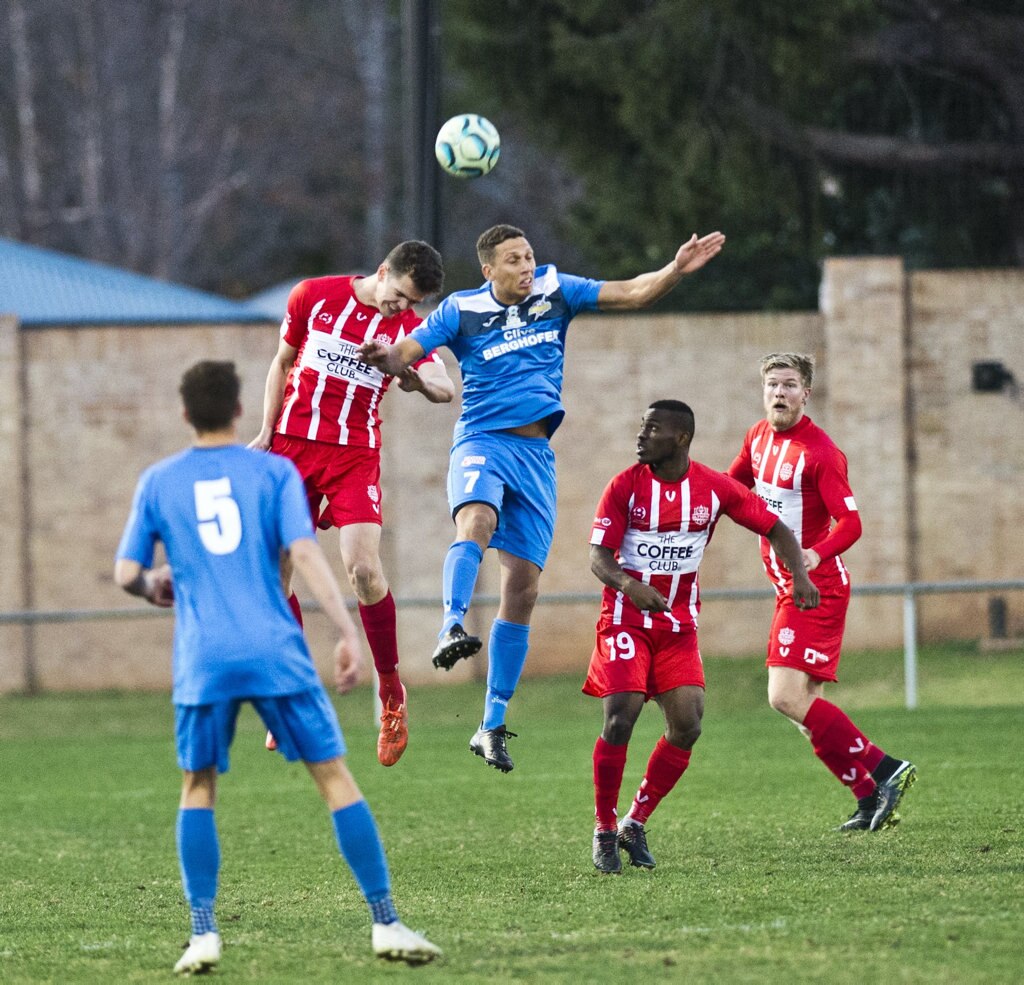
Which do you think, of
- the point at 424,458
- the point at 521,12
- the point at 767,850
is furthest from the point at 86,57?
the point at 767,850

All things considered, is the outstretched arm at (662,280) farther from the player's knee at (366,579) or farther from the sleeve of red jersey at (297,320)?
the player's knee at (366,579)

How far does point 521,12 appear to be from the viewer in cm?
2372

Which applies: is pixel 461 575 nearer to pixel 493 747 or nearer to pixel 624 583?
pixel 493 747

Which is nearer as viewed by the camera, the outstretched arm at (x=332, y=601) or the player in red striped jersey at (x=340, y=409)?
the outstretched arm at (x=332, y=601)

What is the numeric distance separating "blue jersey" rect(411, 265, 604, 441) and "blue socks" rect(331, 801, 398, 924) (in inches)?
118

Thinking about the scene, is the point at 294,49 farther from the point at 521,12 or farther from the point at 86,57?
the point at 521,12

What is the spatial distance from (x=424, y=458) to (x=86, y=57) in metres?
26.5

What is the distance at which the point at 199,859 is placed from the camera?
21.2ft

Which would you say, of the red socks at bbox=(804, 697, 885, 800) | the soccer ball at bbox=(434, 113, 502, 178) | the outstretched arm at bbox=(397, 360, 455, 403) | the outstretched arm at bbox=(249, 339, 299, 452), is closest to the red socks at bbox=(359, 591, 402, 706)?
the outstretched arm at bbox=(249, 339, 299, 452)

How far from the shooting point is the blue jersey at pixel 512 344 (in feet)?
28.9

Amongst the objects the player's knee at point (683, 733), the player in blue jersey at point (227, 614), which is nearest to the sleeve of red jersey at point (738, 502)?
the player's knee at point (683, 733)

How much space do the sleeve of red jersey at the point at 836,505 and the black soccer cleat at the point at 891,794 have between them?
1.27m

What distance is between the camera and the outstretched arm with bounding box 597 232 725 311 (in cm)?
806

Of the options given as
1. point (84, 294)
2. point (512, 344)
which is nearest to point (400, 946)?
point (512, 344)
